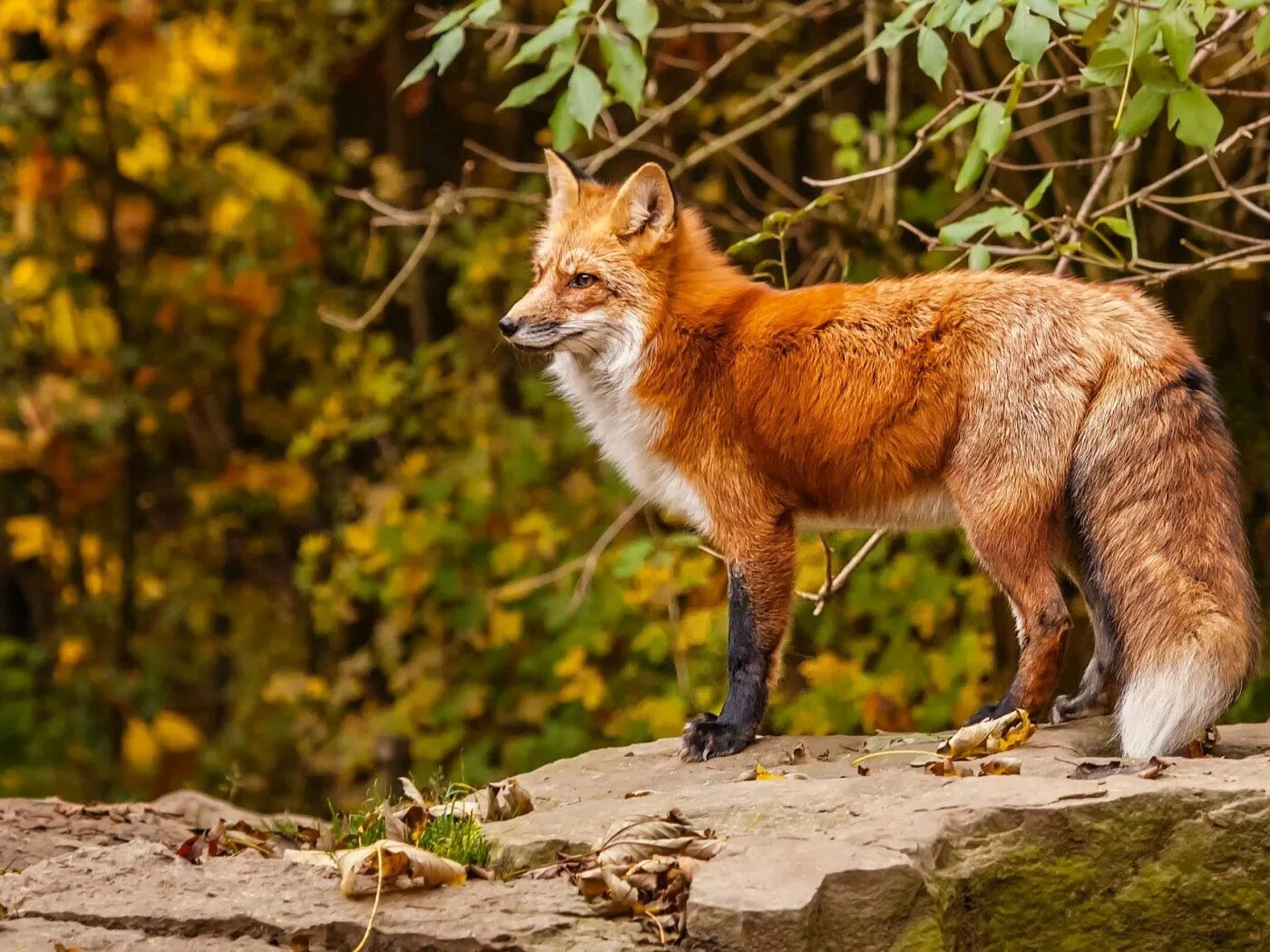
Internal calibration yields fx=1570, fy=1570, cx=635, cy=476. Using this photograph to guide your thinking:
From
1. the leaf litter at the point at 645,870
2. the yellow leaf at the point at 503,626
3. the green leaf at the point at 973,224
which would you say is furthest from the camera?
the yellow leaf at the point at 503,626

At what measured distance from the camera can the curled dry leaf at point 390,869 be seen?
333cm

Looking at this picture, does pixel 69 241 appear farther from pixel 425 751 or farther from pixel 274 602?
pixel 425 751

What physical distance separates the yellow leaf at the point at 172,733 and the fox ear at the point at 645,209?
22.3 feet

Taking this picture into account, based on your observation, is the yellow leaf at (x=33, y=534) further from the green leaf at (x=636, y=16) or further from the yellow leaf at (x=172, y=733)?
the green leaf at (x=636, y=16)

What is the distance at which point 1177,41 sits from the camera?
12.3 ft

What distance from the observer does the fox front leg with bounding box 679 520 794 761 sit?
462 cm

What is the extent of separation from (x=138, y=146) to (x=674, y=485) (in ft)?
22.5

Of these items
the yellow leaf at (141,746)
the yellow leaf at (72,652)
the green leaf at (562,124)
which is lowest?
the yellow leaf at (141,746)

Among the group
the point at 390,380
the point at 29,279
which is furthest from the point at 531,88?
the point at 29,279

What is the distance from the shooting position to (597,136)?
9141 millimetres

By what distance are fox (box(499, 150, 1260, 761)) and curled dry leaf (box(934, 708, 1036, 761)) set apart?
0.11 metres

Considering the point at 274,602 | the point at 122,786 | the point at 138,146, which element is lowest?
the point at 122,786

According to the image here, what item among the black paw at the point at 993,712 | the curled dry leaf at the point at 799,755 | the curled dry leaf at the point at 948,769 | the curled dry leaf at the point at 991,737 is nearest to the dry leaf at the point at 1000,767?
the curled dry leaf at the point at 948,769

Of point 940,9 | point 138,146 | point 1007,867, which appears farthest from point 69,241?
point 1007,867
